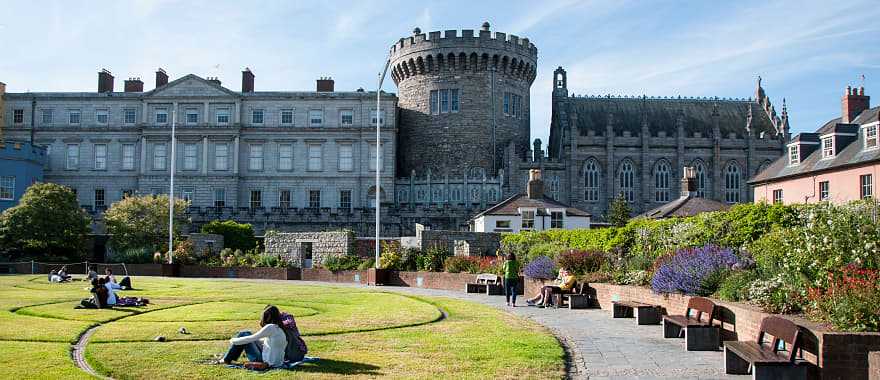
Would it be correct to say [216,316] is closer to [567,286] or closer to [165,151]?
[567,286]

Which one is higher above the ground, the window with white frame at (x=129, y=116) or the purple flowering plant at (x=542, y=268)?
the window with white frame at (x=129, y=116)

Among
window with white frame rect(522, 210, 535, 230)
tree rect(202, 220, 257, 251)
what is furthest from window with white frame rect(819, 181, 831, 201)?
tree rect(202, 220, 257, 251)

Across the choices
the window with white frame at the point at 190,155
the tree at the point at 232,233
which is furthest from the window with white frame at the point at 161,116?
the tree at the point at 232,233

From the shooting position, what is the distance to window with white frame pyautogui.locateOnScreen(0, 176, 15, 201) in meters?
Answer: 60.6

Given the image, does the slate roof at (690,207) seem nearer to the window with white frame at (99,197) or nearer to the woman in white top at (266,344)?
the woman in white top at (266,344)

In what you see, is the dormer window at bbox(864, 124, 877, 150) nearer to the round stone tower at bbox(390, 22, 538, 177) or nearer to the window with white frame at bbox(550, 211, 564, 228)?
the window with white frame at bbox(550, 211, 564, 228)

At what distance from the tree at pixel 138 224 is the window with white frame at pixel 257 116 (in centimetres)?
1738

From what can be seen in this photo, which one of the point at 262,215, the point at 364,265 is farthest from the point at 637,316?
the point at 262,215

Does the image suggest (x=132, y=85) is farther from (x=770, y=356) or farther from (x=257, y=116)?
(x=770, y=356)

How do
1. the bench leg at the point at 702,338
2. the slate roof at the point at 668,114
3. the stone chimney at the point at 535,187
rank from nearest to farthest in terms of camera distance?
the bench leg at the point at 702,338, the stone chimney at the point at 535,187, the slate roof at the point at 668,114

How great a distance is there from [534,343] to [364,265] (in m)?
23.9

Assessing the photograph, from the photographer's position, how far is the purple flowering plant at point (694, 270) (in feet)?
55.1

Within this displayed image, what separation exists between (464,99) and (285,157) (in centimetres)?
1492

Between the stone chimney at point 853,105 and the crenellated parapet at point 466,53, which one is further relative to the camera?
the crenellated parapet at point 466,53
